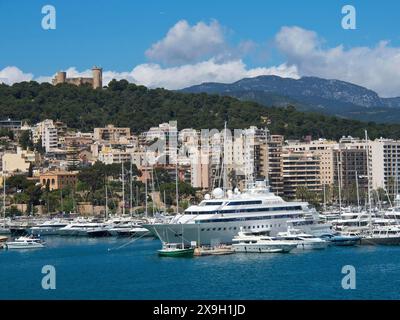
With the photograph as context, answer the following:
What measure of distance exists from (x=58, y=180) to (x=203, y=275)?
42.8 meters

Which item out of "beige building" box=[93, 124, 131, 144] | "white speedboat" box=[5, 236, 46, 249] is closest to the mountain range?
"beige building" box=[93, 124, 131, 144]

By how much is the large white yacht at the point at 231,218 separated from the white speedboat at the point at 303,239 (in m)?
1.13

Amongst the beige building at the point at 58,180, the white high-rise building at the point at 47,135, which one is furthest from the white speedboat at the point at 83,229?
the white high-rise building at the point at 47,135

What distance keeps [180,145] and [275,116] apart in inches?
665

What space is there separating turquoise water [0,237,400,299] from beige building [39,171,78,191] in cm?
3116

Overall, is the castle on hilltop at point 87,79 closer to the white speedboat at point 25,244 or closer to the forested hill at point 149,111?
the forested hill at point 149,111

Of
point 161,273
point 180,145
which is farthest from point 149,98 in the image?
point 161,273

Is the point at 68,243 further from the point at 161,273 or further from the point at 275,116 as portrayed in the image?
the point at 275,116

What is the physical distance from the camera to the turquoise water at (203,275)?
2320cm

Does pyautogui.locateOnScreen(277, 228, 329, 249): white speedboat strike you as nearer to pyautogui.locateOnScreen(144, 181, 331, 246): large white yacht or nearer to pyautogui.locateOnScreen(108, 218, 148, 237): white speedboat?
pyautogui.locateOnScreen(144, 181, 331, 246): large white yacht

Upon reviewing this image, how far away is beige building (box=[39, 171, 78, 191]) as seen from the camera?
68.4 meters

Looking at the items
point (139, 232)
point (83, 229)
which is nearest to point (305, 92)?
point (83, 229)

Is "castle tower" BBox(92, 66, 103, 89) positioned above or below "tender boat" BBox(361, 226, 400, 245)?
above

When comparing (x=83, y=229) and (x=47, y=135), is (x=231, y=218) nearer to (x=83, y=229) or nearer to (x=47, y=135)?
(x=83, y=229)
